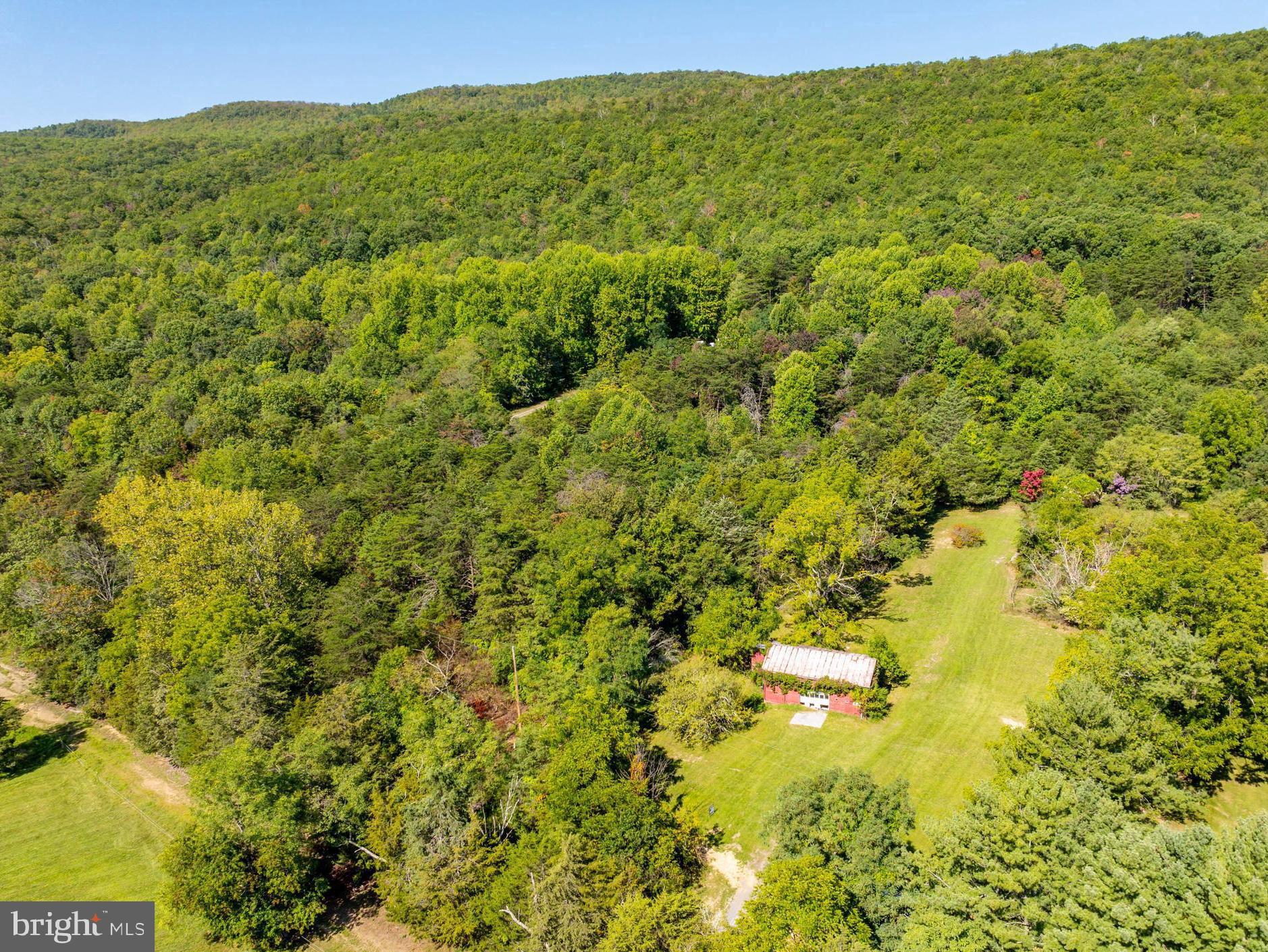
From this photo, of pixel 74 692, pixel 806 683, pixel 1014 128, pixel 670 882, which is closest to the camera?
pixel 670 882

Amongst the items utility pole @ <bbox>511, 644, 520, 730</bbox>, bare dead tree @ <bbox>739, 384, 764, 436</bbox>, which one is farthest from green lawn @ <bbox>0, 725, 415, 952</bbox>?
bare dead tree @ <bbox>739, 384, 764, 436</bbox>

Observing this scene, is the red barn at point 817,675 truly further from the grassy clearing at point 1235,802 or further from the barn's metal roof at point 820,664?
the grassy clearing at point 1235,802

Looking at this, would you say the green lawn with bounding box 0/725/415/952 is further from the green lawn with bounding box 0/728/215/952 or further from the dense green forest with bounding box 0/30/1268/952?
the dense green forest with bounding box 0/30/1268/952

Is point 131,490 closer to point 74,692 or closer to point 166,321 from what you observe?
point 74,692

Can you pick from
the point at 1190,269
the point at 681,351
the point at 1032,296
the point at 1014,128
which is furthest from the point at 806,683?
the point at 1014,128

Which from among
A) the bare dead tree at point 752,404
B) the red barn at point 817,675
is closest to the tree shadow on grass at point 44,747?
the red barn at point 817,675

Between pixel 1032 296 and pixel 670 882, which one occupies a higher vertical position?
pixel 1032 296
